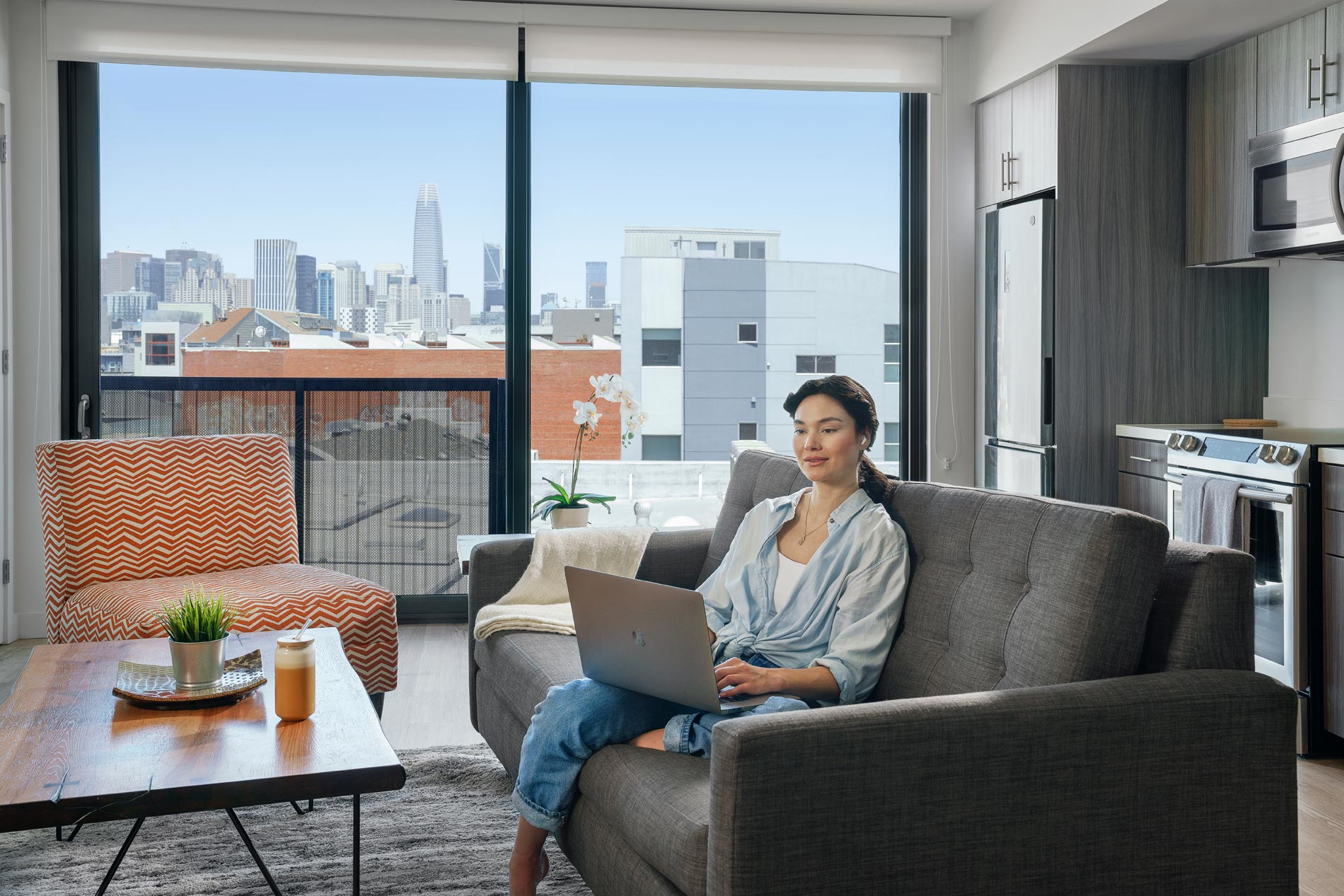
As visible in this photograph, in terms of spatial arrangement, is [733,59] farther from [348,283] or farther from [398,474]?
[398,474]

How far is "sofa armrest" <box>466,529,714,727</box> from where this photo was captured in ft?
9.62

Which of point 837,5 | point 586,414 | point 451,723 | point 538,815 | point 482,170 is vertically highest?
point 837,5

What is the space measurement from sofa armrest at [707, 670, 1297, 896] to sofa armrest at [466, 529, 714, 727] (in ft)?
4.73

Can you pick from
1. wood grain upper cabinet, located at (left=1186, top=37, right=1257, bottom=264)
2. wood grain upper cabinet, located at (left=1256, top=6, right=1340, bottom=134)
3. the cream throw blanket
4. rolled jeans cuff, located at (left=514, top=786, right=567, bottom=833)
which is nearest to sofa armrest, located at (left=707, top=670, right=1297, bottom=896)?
rolled jeans cuff, located at (left=514, top=786, right=567, bottom=833)

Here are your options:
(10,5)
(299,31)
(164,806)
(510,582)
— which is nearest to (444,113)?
(299,31)

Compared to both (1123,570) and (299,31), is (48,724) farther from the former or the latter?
(299,31)

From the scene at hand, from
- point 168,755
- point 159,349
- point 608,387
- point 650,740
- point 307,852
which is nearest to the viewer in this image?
point 168,755

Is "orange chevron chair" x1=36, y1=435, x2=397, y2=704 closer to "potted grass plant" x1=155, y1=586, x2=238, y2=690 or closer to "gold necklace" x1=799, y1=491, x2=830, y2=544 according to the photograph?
"potted grass plant" x1=155, y1=586, x2=238, y2=690

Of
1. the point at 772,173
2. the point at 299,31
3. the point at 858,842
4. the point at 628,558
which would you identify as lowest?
the point at 858,842

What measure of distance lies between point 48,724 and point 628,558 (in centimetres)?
144

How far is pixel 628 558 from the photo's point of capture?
9.81 feet

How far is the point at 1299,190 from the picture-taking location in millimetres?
3299

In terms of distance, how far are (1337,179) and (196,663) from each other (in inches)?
122

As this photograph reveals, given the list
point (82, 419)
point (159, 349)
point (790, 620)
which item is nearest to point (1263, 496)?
point (790, 620)
